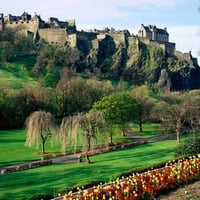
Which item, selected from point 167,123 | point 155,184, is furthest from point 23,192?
point 167,123

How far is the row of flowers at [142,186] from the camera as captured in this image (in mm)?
16812

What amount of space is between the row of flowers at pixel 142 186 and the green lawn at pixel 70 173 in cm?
402

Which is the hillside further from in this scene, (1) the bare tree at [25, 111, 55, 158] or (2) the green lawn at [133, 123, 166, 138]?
(1) the bare tree at [25, 111, 55, 158]

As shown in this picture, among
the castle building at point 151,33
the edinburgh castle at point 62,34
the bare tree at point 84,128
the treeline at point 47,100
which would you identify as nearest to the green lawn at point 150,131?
the treeline at point 47,100

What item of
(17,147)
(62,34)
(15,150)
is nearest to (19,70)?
(62,34)

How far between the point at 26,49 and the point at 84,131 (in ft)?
302

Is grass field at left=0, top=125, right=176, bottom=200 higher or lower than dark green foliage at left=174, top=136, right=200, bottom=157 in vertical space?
lower

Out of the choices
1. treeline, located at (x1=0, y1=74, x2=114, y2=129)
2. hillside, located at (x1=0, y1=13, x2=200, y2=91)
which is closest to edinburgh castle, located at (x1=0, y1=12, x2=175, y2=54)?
hillside, located at (x1=0, y1=13, x2=200, y2=91)

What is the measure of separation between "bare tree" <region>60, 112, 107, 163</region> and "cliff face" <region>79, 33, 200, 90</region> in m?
94.4

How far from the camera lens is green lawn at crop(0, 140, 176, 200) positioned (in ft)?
79.9

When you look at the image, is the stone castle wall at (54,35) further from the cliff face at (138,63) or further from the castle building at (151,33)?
the castle building at (151,33)

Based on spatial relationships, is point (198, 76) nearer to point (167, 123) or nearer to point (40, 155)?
point (167, 123)

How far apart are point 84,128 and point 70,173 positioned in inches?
252

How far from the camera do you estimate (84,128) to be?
35000 mm
